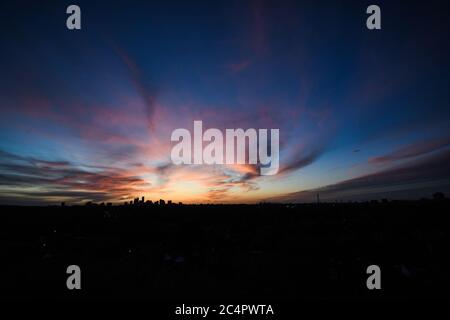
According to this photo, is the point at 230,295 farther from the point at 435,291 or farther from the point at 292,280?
the point at 435,291

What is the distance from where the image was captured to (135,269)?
8.60 m

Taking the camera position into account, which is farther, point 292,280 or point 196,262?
point 196,262

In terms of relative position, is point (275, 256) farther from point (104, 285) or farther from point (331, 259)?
point (104, 285)

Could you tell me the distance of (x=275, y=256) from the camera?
10.5 metres

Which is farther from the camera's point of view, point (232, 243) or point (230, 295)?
point (232, 243)

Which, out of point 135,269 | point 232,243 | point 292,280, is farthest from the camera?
point 232,243

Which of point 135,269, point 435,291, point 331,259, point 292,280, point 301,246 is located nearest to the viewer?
point 435,291

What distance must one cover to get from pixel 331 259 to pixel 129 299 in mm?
7938
